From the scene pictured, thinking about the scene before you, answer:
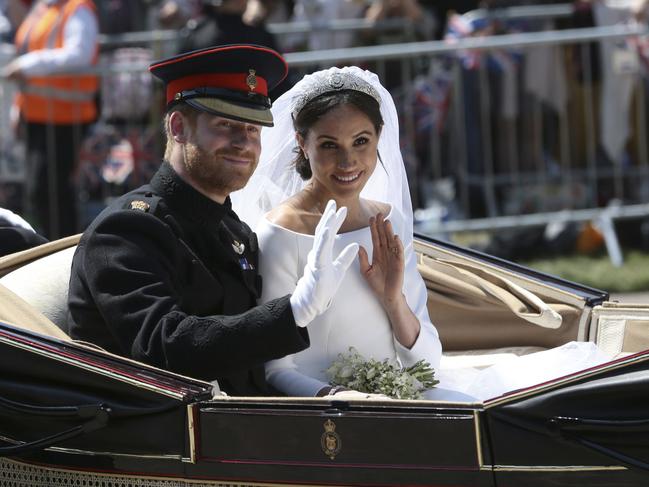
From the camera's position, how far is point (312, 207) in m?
3.55

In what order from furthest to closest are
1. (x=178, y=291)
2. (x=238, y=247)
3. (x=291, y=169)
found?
(x=291, y=169), (x=238, y=247), (x=178, y=291)

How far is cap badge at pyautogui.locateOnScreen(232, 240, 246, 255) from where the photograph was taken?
11.0 feet

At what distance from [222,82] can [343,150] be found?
0.39 m

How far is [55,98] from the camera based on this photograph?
7.40 m

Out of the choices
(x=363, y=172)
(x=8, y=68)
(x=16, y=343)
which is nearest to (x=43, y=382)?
(x=16, y=343)

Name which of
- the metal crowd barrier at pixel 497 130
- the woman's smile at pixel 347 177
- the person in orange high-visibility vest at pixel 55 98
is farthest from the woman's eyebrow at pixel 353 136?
the person in orange high-visibility vest at pixel 55 98

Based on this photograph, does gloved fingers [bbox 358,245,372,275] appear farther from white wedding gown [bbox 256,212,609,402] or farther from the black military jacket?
the black military jacket

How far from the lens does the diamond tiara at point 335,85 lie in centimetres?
348

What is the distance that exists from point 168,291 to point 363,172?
72 cm

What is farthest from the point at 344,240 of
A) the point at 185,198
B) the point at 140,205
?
the point at 140,205

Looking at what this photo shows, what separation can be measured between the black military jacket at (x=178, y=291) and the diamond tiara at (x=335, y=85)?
1.28 ft

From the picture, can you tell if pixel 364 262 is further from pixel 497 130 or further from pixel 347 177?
pixel 497 130

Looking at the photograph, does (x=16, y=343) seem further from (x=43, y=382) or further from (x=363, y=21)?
(x=363, y=21)

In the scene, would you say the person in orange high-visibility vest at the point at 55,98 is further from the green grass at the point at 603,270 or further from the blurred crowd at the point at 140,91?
the green grass at the point at 603,270
